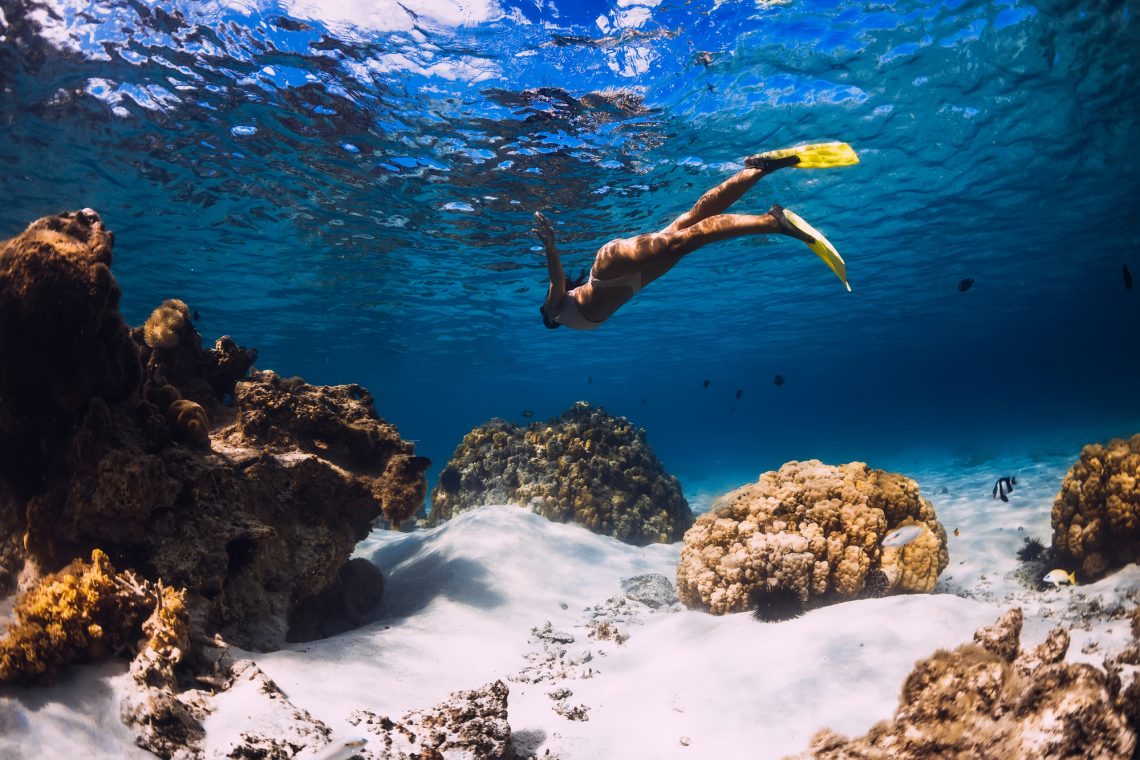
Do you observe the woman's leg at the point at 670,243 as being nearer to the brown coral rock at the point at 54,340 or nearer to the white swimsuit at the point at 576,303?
the white swimsuit at the point at 576,303

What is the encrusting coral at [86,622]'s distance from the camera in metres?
3.28

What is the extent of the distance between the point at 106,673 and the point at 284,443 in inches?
129

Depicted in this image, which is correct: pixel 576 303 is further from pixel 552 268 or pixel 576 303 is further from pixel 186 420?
pixel 186 420

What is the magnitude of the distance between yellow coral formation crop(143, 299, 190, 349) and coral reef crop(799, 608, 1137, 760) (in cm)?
821

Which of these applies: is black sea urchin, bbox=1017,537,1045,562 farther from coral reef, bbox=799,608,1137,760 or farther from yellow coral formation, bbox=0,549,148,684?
yellow coral formation, bbox=0,549,148,684

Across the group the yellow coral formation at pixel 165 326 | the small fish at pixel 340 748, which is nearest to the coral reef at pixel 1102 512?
the small fish at pixel 340 748

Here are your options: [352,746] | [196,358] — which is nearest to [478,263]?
[196,358]

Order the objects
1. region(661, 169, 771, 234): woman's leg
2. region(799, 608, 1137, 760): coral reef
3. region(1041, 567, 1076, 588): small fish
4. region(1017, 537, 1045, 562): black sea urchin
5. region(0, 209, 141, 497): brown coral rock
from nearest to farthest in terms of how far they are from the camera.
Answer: region(799, 608, 1137, 760): coral reef < region(0, 209, 141, 497): brown coral rock < region(661, 169, 771, 234): woman's leg < region(1041, 567, 1076, 588): small fish < region(1017, 537, 1045, 562): black sea urchin

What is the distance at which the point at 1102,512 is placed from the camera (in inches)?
282

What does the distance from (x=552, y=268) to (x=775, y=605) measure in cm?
462

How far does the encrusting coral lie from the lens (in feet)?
10.8

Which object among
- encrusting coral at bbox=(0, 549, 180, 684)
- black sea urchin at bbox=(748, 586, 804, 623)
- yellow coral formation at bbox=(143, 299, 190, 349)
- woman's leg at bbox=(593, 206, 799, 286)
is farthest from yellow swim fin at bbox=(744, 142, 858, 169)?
yellow coral formation at bbox=(143, 299, 190, 349)

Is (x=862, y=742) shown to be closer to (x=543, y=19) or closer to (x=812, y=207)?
(x=543, y=19)

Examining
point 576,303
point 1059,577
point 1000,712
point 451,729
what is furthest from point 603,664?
point 1059,577
